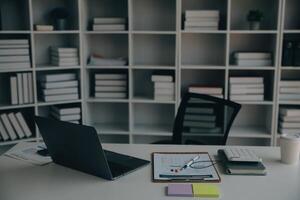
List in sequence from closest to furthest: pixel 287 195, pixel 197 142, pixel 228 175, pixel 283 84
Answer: pixel 287 195 → pixel 228 175 → pixel 197 142 → pixel 283 84

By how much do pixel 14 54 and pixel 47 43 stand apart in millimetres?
Result: 477

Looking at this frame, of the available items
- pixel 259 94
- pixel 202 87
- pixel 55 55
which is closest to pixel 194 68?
pixel 202 87

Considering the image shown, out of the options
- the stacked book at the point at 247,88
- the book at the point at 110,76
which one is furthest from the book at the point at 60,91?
the stacked book at the point at 247,88

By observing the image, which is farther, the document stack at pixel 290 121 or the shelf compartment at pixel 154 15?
the shelf compartment at pixel 154 15

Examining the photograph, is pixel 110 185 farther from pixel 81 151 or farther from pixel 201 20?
pixel 201 20

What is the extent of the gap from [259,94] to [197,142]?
3.74 ft

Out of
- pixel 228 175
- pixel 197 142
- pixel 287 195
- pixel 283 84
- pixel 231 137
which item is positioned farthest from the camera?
pixel 231 137

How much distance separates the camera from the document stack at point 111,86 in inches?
138

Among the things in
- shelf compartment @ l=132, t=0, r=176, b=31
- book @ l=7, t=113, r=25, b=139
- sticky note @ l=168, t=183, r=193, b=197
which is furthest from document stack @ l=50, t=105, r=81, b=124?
sticky note @ l=168, t=183, r=193, b=197

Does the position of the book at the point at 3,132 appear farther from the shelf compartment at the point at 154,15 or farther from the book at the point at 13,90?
the shelf compartment at the point at 154,15

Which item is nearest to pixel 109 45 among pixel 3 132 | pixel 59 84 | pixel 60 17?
pixel 60 17

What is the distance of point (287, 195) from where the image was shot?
1492mm

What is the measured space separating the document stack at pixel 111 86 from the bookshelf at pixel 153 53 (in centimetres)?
7

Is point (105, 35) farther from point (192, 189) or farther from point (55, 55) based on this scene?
point (192, 189)
